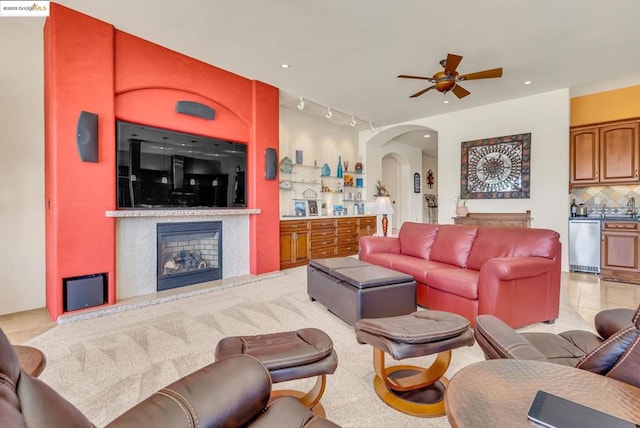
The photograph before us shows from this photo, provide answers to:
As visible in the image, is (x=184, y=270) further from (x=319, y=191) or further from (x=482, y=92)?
(x=482, y=92)

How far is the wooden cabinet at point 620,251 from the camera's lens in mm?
4387

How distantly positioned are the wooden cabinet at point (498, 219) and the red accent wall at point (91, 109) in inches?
197

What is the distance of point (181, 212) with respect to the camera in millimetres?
3766

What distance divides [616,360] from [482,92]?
5.07 metres

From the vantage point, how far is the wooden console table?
5.20 m

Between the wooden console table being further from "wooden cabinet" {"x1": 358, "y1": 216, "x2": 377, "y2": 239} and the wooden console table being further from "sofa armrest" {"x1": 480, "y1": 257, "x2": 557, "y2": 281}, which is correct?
"sofa armrest" {"x1": 480, "y1": 257, "x2": 557, "y2": 281}

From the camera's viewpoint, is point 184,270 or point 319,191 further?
point 319,191

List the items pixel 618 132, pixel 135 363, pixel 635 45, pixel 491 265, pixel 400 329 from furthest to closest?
pixel 618 132 < pixel 635 45 < pixel 491 265 < pixel 135 363 < pixel 400 329

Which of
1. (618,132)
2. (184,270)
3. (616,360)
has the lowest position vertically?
(184,270)

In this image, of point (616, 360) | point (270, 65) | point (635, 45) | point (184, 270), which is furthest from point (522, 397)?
point (635, 45)

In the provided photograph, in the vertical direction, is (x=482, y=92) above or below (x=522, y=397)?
above

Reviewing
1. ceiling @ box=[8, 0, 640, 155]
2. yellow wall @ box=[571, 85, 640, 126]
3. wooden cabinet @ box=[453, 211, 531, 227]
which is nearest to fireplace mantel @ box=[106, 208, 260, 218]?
ceiling @ box=[8, 0, 640, 155]

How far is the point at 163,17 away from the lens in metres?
3.05

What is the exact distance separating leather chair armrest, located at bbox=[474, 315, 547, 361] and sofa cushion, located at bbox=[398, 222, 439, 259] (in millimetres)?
2360
